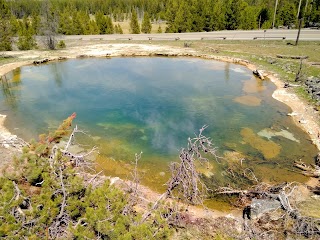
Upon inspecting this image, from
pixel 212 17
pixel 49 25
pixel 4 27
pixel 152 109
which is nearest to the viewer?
pixel 152 109

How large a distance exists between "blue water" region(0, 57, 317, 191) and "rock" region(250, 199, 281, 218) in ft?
11.8

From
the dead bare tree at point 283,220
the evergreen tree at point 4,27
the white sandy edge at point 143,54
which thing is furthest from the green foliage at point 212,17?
the dead bare tree at point 283,220

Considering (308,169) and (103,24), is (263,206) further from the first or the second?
(103,24)

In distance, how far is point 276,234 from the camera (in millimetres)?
8031

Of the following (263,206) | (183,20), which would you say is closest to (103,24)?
(183,20)

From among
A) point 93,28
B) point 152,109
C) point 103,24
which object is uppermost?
point 103,24

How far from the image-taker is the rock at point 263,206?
880cm

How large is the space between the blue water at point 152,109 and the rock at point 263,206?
3.61 metres

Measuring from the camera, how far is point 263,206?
8.97m

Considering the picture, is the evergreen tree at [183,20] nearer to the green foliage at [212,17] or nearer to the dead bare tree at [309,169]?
the green foliage at [212,17]

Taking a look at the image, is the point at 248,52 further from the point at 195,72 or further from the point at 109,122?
the point at 109,122

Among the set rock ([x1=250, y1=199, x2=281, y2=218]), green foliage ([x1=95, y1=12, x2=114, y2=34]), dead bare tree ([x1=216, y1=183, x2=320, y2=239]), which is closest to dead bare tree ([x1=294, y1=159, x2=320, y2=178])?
dead bare tree ([x1=216, y1=183, x2=320, y2=239])

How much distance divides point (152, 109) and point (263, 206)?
1149 centimetres

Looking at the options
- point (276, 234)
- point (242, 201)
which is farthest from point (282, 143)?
point (276, 234)
